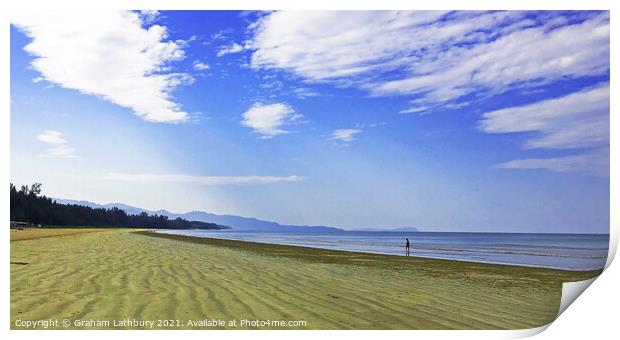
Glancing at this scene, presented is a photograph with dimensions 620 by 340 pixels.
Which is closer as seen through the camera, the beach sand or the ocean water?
the beach sand

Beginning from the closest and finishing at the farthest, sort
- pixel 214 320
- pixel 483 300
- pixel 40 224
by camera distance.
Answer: pixel 214 320 < pixel 483 300 < pixel 40 224

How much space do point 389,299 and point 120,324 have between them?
12.7ft

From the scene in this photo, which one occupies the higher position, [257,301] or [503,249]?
[257,301]

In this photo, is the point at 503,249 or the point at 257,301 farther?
the point at 503,249

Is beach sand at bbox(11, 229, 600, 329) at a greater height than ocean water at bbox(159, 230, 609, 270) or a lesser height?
greater

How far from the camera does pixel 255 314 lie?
6551mm

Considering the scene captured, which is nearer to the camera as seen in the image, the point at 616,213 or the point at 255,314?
the point at 255,314

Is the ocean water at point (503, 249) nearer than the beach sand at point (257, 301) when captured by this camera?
No

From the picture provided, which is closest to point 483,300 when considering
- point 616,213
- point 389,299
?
point 389,299

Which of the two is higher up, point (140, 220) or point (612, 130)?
point (612, 130)

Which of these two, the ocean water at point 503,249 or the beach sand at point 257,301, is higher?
the beach sand at point 257,301
